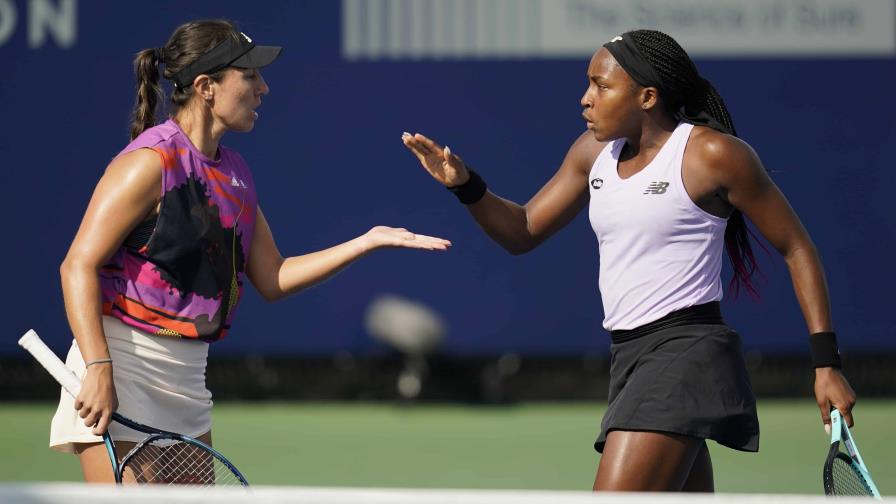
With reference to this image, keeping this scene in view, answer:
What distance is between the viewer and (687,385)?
362 cm

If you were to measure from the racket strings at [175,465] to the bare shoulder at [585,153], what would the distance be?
4.49 feet

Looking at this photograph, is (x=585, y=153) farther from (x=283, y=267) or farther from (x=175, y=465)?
(x=175, y=465)

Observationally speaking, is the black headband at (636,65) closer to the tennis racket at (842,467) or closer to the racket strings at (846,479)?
the tennis racket at (842,467)

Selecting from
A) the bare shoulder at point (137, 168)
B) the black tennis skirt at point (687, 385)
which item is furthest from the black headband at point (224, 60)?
the black tennis skirt at point (687, 385)

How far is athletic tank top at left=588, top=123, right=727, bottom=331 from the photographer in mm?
3680

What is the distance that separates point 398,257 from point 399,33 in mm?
1350

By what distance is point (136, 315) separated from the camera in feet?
11.3

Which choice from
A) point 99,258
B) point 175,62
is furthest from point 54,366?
point 175,62

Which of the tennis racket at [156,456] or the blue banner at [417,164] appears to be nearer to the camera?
the tennis racket at [156,456]

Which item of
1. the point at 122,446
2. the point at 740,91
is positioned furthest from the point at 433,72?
the point at 122,446

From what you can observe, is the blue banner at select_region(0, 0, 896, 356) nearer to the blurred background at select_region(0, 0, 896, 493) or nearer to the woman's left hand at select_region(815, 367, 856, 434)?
the blurred background at select_region(0, 0, 896, 493)

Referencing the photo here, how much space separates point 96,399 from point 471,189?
1330 mm

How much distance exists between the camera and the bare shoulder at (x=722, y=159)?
3.64 metres

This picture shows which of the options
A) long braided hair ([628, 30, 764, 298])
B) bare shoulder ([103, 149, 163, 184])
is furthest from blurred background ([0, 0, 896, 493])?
bare shoulder ([103, 149, 163, 184])
